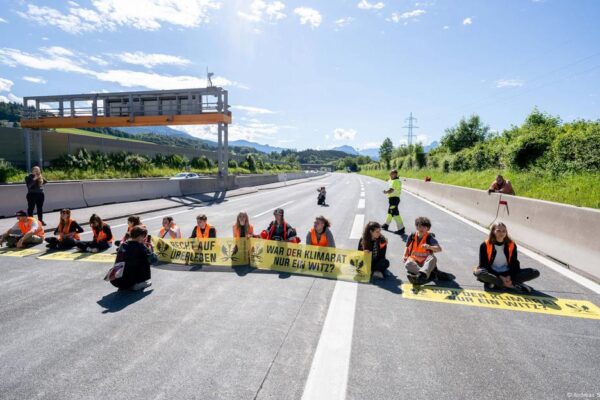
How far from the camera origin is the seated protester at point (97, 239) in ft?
25.4

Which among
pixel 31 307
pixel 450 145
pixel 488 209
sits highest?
pixel 450 145

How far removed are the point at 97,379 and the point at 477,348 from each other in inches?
150

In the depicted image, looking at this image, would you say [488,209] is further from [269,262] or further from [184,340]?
[184,340]

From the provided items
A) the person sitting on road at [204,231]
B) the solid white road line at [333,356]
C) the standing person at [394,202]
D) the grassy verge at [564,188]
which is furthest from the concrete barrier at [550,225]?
the person sitting on road at [204,231]

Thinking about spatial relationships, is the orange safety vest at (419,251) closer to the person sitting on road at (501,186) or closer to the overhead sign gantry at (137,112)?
the person sitting on road at (501,186)

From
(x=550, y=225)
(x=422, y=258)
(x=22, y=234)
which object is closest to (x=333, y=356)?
(x=422, y=258)

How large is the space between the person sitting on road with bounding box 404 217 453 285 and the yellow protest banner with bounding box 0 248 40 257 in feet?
26.6

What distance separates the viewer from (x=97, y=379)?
3.08 m

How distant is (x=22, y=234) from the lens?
8.16m

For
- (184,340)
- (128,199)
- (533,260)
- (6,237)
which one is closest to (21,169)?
(128,199)

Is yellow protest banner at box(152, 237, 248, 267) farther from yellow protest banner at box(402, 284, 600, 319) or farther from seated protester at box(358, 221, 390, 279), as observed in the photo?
yellow protest banner at box(402, 284, 600, 319)

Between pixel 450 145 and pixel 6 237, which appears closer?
pixel 6 237

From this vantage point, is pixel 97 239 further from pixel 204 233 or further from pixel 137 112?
pixel 137 112

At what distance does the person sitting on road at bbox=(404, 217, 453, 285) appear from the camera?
5637mm
